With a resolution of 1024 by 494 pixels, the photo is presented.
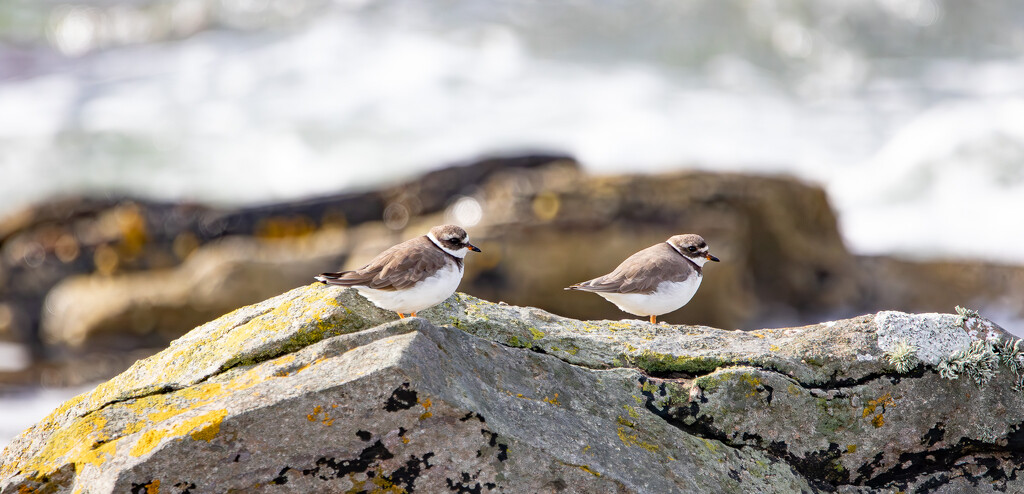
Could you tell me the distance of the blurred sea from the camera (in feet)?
79.2

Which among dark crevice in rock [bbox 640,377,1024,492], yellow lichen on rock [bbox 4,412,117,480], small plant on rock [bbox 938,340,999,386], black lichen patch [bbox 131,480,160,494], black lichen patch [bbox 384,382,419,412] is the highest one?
small plant on rock [bbox 938,340,999,386]

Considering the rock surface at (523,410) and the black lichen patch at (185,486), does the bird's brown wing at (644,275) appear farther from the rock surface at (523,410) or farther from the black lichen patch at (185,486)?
the black lichen patch at (185,486)

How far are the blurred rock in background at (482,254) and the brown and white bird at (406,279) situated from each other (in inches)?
325

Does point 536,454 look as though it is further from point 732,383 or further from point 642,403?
point 732,383

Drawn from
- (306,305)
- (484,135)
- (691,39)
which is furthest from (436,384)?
(691,39)

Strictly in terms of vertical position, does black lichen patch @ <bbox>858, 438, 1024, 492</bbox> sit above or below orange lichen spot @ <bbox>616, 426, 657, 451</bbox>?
above

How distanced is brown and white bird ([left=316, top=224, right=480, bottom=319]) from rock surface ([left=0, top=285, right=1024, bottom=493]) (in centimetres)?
15

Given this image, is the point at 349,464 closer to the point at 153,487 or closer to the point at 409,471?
the point at 409,471

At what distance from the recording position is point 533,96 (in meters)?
29.4

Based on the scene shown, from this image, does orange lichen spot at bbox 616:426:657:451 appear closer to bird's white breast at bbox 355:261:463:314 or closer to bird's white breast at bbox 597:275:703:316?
bird's white breast at bbox 355:261:463:314

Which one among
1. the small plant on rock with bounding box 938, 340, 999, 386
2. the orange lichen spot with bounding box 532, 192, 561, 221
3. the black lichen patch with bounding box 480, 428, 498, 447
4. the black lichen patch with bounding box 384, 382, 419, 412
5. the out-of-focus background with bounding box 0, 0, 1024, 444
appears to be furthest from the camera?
the out-of-focus background with bounding box 0, 0, 1024, 444

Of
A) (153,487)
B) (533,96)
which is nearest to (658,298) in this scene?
(153,487)

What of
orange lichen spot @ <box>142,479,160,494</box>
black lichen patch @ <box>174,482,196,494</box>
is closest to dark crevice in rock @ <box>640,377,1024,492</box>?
black lichen patch @ <box>174,482,196,494</box>

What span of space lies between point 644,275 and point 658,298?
224 mm
